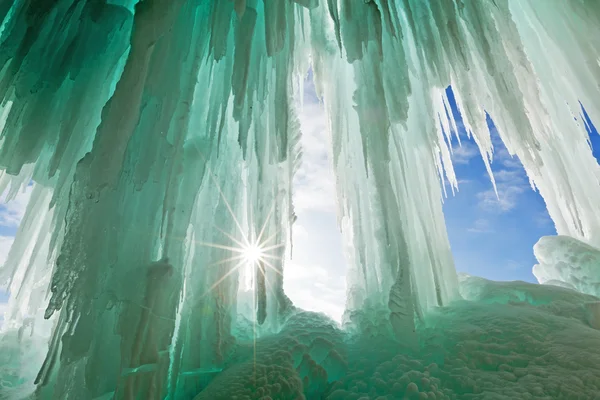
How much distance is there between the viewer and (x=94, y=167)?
2494 millimetres

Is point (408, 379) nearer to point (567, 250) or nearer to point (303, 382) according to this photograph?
point (303, 382)

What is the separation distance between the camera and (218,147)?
3.26 meters

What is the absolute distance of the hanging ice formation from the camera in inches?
99.5

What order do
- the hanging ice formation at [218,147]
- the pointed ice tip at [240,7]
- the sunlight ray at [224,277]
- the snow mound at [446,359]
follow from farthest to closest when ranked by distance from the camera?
the pointed ice tip at [240,7]
the sunlight ray at [224,277]
the hanging ice formation at [218,147]
the snow mound at [446,359]

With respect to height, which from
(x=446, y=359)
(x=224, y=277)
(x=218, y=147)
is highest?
(x=218, y=147)

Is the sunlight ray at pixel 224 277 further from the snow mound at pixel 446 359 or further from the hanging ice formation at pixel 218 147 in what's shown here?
the snow mound at pixel 446 359

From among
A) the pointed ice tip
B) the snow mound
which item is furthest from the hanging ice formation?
the snow mound

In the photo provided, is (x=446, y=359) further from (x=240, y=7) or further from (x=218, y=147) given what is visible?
(x=240, y=7)

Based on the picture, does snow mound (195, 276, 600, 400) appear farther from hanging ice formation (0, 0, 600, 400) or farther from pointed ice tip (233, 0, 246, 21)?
pointed ice tip (233, 0, 246, 21)

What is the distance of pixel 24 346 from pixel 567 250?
687 cm

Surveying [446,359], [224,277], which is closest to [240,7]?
[224,277]

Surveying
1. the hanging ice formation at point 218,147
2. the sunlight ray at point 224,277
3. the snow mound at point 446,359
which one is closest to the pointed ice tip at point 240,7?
the hanging ice formation at point 218,147

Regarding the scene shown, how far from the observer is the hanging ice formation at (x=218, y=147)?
8.29ft

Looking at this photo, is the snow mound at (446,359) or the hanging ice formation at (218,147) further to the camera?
the hanging ice formation at (218,147)
